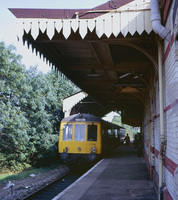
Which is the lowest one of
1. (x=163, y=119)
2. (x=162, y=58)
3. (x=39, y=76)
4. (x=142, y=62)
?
(x=163, y=119)

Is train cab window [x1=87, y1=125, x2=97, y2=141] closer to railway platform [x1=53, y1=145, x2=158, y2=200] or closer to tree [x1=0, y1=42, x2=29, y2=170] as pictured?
railway platform [x1=53, y1=145, x2=158, y2=200]

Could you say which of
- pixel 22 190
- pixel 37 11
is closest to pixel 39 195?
pixel 22 190

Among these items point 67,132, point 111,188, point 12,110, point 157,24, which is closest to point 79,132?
point 67,132

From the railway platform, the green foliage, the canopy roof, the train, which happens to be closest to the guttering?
the canopy roof

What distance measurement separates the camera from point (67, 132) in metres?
14.9

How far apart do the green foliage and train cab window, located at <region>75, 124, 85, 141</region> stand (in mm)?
5973

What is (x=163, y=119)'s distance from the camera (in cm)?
515

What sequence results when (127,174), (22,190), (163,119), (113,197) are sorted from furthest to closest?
(22,190), (127,174), (113,197), (163,119)

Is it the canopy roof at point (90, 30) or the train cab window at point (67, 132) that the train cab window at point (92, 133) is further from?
the canopy roof at point (90, 30)

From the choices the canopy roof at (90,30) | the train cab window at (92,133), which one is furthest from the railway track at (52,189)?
the canopy roof at (90,30)

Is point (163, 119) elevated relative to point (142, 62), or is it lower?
lower

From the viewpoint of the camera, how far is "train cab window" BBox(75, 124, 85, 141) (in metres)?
14.7

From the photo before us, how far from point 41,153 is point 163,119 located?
19660 mm

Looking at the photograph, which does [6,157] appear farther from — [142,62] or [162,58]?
[162,58]
